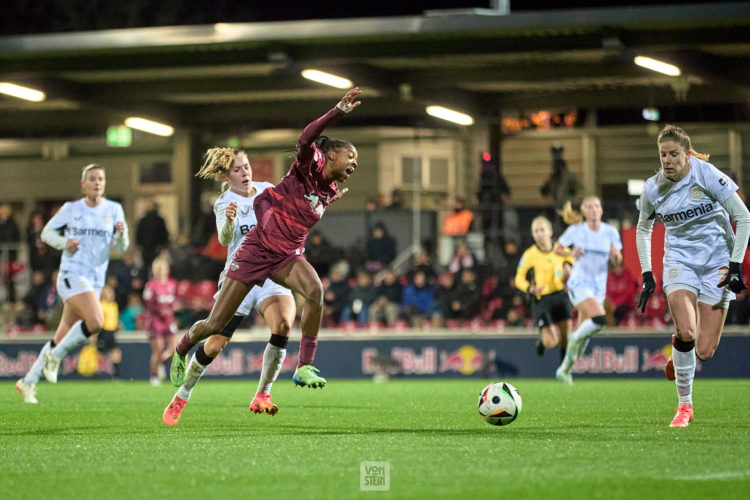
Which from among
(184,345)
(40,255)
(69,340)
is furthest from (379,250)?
(184,345)

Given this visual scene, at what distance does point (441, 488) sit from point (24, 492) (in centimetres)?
205

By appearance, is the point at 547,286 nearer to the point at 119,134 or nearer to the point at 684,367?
the point at 684,367

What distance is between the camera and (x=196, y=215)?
1110 inches

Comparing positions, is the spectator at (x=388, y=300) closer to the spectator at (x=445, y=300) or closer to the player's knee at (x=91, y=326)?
the spectator at (x=445, y=300)

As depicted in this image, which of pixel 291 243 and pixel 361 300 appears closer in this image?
pixel 291 243

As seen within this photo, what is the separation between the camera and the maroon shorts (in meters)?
9.23

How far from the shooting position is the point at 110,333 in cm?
2242

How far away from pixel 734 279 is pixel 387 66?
52.1 feet

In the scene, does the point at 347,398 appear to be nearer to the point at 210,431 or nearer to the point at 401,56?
the point at 210,431

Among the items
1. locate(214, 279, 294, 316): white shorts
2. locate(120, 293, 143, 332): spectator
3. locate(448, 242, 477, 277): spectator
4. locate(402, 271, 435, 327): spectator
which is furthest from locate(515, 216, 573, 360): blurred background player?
locate(120, 293, 143, 332): spectator

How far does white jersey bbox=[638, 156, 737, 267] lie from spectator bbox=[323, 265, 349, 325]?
45.4 feet

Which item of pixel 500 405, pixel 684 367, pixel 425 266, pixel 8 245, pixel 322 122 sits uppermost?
pixel 322 122

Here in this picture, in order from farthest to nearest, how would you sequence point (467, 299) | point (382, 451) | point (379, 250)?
point (379, 250)
point (467, 299)
point (382, 451)

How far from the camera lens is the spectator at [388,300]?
22.5 metres
